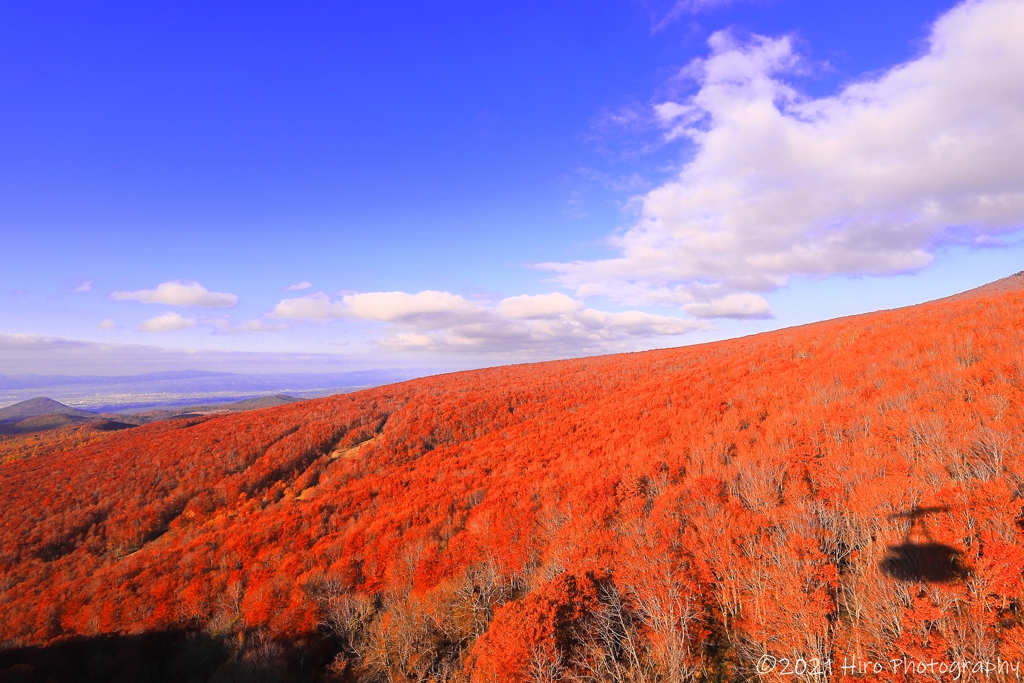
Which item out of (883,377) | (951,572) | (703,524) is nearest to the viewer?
(951,572)

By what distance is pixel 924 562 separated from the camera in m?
5.57

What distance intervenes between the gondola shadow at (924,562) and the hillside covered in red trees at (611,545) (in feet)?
0.13

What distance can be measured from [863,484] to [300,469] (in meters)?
24.8

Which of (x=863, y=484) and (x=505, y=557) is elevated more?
(x=863, y=484)

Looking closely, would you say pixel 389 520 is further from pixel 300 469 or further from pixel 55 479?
pixel 55 479

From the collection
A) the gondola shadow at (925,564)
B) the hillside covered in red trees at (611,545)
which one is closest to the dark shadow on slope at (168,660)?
the hillside covered in red trees at (611,545)

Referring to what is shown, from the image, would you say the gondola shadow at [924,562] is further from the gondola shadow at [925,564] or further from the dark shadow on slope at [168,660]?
the dark shadow on slope at [168,660]

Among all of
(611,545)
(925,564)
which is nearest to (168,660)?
(611,545)

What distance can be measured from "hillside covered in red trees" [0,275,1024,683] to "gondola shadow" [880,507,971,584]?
0.04 meters

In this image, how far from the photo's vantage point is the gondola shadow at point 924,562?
17.5 feet

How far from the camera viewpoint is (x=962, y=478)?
6.63 metres

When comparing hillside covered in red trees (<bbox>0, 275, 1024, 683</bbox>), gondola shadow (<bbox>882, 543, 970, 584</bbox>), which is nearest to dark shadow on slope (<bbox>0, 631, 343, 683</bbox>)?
hillside covered in red trees (<bbox>0, 275, 1024, 683</bbox>)

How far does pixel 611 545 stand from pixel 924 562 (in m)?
5.33

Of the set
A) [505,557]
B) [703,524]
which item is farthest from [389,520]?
[703,524]
